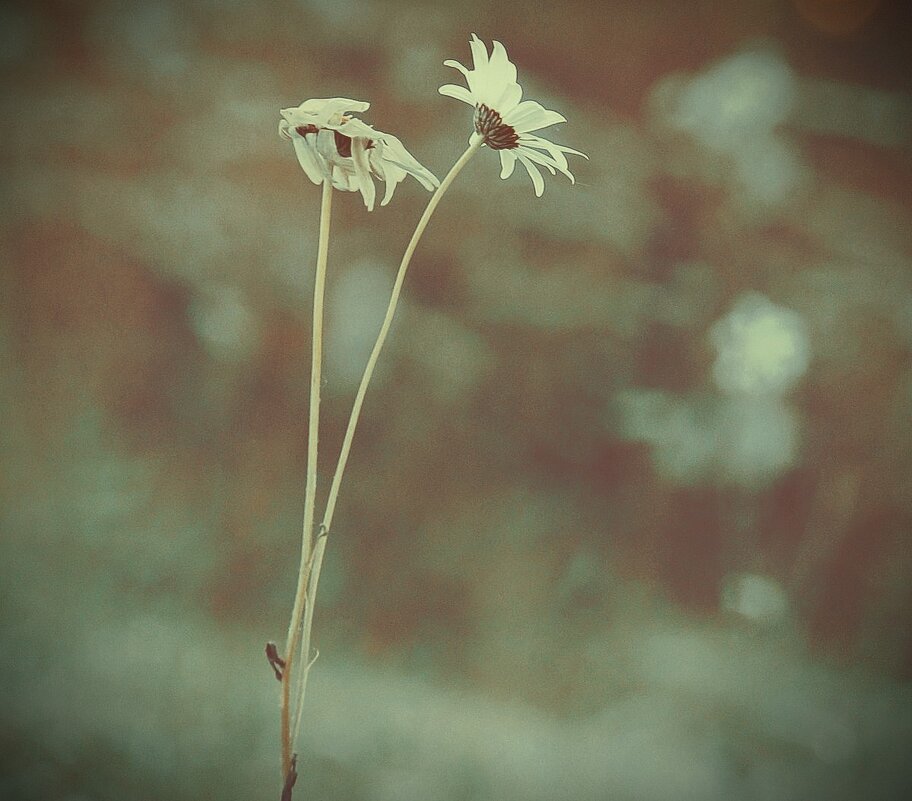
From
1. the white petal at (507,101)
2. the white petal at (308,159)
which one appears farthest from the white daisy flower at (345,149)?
the white petal at (507,101)

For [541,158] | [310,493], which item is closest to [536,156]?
[541,158]

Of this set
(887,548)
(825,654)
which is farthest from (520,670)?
(887,548)

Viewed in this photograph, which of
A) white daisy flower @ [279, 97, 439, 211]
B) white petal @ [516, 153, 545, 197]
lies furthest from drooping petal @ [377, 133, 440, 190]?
white petal @ [516, 153, 545, 197]

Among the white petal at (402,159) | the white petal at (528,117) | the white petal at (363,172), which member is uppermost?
the white petal at (528,117)

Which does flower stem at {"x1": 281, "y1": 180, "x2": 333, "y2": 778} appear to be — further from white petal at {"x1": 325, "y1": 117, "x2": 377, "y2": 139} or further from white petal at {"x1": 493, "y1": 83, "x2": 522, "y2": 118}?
white petal at {"x1": 493, "y1": 83, "x2": 522, "y2": 118}

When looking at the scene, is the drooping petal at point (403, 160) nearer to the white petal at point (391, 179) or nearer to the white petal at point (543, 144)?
the white petal at point (391, 179)

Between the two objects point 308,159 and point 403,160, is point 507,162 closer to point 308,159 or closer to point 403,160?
point 403,160

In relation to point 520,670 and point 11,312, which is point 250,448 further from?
point 520,670

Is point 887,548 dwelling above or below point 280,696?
above
